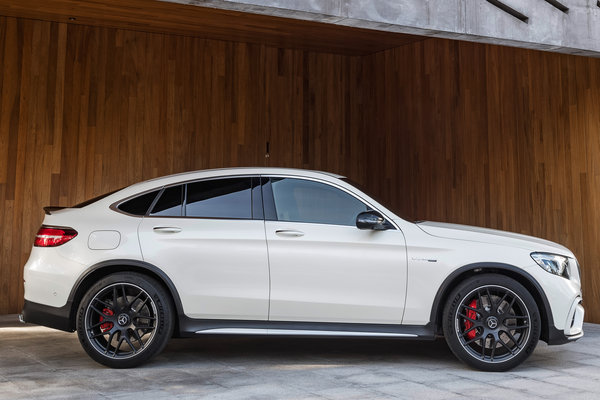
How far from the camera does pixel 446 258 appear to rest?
5.35 meters

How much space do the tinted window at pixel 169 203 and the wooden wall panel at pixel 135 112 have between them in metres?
4.37

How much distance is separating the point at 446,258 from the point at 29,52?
6712 millimetres

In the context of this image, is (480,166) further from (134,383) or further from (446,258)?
(134,383)

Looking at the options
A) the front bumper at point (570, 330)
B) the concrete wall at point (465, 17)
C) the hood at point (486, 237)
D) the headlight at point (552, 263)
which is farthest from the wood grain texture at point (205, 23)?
the front bumper at point (570, 330)

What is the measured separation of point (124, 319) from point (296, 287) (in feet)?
4.40

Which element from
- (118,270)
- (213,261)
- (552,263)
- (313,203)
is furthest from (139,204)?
(552,263)

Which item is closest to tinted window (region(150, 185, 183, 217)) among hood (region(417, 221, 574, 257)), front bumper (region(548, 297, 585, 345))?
hood (region(417, 221, 574, 257))

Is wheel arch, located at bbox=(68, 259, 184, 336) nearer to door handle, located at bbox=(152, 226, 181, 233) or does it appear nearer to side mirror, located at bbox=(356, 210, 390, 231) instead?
door handle, located at bbox=(152, 226, 181, 233)

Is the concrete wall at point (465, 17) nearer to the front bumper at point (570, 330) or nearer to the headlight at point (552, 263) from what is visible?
the headlight at point (552, 263)

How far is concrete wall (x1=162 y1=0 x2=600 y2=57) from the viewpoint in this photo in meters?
5.78

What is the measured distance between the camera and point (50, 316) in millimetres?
5312

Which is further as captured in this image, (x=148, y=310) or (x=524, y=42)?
(x=524, y=42)

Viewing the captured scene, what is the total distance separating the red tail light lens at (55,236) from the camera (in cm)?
539

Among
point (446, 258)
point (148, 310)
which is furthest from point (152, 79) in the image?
point (446, 258)
